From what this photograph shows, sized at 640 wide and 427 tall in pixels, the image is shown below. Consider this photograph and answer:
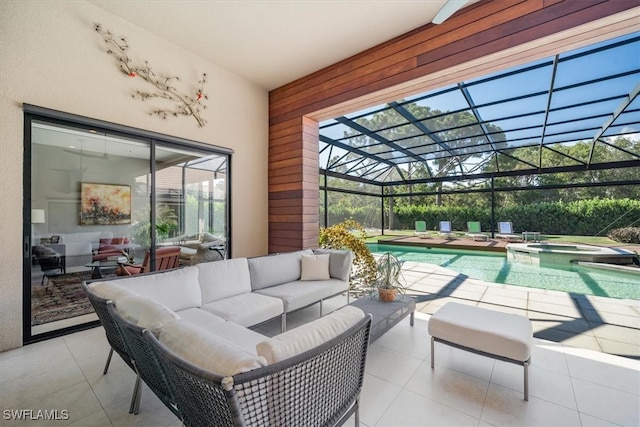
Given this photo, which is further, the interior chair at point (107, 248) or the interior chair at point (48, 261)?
the interior chair at point (107, 248)

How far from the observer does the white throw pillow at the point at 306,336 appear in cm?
104

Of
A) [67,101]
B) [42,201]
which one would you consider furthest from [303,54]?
[42,201]

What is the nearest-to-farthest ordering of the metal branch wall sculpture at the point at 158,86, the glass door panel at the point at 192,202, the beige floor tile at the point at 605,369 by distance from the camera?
the beige floor tile at the point at 605,369, the metal branch wall sculpture at the point at 158,86, the glass door panel at the point at 192,202

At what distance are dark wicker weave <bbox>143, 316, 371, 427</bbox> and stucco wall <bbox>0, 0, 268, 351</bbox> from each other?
2779mm

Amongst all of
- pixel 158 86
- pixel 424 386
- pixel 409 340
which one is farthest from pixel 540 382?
pixel 158 86

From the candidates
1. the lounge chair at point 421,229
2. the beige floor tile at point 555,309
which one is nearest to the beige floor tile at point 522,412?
the beige floor tile at point 555,309

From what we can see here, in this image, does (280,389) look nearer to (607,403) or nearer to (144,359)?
(144,359)

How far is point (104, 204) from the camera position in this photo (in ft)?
11.0

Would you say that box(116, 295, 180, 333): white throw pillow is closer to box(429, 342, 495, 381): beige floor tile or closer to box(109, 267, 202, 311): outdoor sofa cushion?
box(109, 267, 202, 311): outdoor sofa cushion

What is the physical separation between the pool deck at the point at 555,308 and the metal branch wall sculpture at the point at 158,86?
4460 mm

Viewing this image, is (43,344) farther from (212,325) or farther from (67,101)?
(67,101)

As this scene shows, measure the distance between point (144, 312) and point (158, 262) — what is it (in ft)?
8.56

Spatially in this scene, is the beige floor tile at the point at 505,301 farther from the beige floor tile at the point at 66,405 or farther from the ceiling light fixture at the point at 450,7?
the beige floor tile at the point at 66,405

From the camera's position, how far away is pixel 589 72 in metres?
3.96
